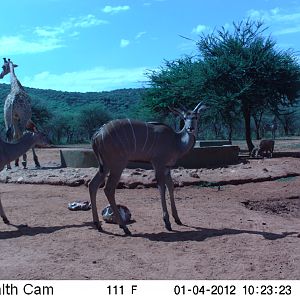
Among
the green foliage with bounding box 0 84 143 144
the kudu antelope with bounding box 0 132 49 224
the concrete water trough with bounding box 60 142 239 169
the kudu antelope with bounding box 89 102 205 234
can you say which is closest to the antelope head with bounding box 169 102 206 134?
the kudu antelope with bounding box 89 102 205 234

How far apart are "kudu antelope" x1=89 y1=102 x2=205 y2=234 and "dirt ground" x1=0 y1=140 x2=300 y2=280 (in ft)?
1.89

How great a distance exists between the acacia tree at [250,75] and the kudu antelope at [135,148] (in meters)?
14.0

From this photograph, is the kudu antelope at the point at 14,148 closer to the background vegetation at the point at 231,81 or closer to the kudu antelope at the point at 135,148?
the kudu antelope at the point at 135,148

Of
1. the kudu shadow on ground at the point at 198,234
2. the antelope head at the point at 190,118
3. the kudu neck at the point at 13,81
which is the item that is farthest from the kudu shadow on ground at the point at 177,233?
the kudu neck at the point at 13,81

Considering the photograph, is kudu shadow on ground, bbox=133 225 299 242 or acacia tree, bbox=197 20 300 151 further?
acacia tree, bbox=197 20 300 151

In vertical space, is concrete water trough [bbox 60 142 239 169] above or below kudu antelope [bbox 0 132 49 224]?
below

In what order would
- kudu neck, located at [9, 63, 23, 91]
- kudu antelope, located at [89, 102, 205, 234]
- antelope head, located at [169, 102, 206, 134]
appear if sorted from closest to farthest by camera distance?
kudu antelope, located at [89, 102, 205, 234]
antelope head, located at [169, 102, 206, 134]
kudu neck, located at [9, 63, 23, 91]

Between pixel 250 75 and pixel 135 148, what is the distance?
52.0ft

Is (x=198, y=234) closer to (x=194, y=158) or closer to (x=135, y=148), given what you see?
(x=135, y=148)

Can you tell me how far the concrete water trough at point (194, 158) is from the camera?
15.0 meters

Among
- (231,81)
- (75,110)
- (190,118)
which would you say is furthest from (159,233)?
(75,110)

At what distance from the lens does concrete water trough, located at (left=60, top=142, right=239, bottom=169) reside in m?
15.0

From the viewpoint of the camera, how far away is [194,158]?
15.0 meters

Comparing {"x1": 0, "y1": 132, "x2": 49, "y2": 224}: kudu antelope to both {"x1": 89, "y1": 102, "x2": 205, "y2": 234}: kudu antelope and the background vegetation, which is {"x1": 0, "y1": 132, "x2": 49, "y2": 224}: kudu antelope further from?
the background vegetation
